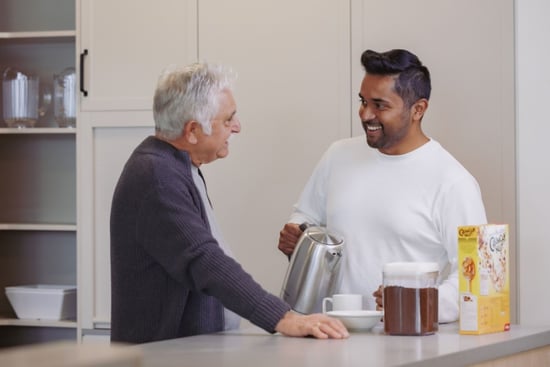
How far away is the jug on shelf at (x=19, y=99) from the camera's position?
12.5 ft

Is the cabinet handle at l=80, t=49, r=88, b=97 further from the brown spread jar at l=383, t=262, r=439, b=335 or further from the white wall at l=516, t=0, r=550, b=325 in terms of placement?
the brown spread jar at l=383, t=262, r=439, b=335

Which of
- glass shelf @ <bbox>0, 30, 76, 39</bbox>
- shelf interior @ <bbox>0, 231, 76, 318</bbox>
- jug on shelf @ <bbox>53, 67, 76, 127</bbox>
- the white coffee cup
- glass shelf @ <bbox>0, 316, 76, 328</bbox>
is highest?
glass shelf @ <bbox>0, 30, 76, 39</bbox>

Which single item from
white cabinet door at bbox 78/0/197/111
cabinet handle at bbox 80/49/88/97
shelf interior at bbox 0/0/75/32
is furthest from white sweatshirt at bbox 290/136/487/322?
shelf interior at bbox 0/0/75/32

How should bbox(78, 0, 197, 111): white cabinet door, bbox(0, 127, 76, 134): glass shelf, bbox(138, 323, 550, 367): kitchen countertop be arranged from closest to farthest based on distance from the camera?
bbox(138, 323, 550, 367): kitchen countertop, bbox(78, 0, 197, 111): white cabinet door, bbox(0, 127, 76, 134): glass shelf

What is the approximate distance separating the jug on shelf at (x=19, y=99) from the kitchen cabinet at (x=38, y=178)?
0.78 feet

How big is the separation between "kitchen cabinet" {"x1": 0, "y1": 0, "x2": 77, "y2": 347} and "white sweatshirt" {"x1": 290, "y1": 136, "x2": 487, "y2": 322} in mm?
1711

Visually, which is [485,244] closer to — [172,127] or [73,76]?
[172,127]

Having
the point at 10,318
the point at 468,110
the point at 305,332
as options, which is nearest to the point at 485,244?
the point at 305,332

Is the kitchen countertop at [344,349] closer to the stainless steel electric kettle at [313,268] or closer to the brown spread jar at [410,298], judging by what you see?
the brown spread jar at [410,298]

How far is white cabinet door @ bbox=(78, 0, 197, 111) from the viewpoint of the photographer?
3.41 metres

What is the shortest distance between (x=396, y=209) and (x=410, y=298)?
2.24 ft

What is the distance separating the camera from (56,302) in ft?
11.9

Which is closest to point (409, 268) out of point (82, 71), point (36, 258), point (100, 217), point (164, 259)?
point (164, 259)

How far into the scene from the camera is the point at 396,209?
2633mm
